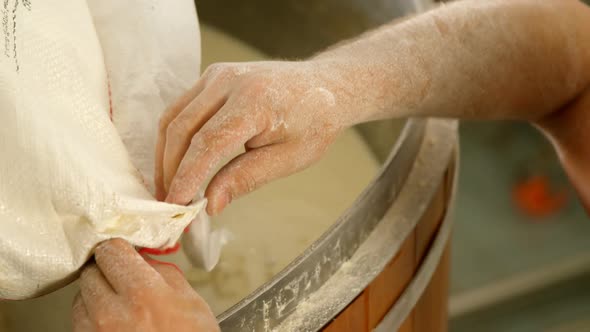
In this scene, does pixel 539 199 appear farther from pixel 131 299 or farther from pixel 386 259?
pixel 131 299

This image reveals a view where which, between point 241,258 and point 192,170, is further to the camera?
point 241,258

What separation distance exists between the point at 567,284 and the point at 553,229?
0.17 m

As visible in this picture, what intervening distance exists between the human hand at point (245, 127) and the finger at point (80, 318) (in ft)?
0.39

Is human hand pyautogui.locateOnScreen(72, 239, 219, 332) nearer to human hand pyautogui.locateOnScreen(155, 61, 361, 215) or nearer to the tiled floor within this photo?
human hand pyautogui.locateOnScreen(155, 61, 361, 215)

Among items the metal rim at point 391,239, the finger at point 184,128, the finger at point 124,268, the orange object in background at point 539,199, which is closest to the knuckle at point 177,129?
the finger at point 184,128

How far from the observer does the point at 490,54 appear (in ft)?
2.83

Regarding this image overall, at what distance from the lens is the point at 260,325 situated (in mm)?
700

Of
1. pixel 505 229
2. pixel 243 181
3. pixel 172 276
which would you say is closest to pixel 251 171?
pixel 243 181

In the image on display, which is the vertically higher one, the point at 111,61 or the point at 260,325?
the point at 111,61

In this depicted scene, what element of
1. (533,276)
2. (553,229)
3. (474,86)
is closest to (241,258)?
(474,86)

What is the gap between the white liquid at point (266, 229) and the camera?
0.81 metres

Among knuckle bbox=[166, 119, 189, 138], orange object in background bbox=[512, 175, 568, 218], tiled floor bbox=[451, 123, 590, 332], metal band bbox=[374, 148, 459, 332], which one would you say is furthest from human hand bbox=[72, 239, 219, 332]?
orange object in background bbox=[512, 175, 568, 218]

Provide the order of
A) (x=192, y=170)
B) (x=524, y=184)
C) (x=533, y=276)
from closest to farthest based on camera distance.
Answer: (x=192, y=170) → (x=533, y=276) → (x=524, y=184)

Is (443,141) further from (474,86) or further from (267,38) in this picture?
(267,38)
